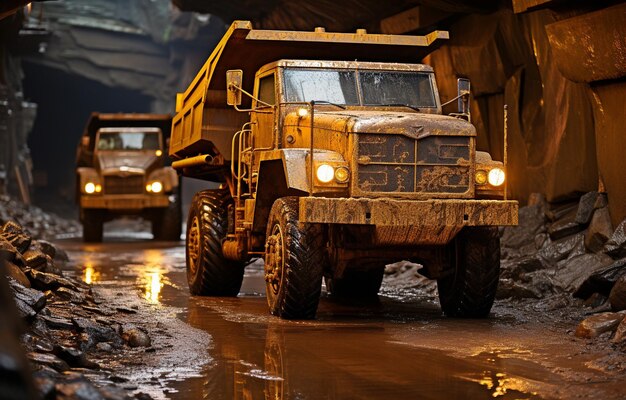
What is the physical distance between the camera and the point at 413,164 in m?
9.05

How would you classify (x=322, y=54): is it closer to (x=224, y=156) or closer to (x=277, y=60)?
(x=277, y=60)

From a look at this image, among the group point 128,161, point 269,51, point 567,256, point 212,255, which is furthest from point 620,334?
point 128,161

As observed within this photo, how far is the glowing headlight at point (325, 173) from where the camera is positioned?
29.1 feet

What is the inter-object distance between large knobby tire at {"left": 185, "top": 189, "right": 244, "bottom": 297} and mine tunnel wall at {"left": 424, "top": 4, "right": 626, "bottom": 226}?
3949 mm

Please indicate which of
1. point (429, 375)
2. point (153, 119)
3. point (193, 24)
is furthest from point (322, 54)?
point (193, 24)

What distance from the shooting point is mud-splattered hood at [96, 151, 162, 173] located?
72.5 feet

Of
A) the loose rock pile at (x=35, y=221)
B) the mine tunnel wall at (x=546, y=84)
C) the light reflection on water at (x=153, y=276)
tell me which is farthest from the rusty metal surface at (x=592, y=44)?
the loose rock pile at (x=35, y=221)

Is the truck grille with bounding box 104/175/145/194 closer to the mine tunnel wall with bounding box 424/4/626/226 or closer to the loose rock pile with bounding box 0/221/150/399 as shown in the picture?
the mine tunnel wall with bounding box 424/4/626/226

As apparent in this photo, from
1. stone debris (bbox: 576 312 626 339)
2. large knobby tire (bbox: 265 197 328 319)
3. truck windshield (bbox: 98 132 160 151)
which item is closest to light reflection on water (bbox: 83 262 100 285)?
large knobby tire (bbox: 265 197 328 319)

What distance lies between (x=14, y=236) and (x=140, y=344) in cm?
404

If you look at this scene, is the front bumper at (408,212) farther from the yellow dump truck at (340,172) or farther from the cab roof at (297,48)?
the cab roof at (297,48)

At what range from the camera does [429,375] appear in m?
6.62

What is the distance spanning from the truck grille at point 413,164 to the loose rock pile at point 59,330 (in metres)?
2.31

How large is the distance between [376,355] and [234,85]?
362 cm
